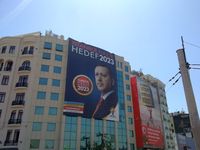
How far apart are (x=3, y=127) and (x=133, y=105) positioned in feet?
112

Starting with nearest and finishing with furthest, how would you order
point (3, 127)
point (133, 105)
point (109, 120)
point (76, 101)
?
point (3, 127), point (76, 101), point (109, 120), point (133, 105)

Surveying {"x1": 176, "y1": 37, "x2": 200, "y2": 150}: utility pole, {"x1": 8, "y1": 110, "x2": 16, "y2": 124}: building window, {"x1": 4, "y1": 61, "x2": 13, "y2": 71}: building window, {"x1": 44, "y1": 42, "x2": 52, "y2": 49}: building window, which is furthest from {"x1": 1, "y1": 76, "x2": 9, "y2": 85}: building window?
{"x1": 176, "y1": 37, "x2": 200, "y2": 150}: utility pole

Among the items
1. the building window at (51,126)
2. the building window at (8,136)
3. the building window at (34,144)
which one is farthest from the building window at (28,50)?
the building window at (34,144)

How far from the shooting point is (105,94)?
58.2 meters

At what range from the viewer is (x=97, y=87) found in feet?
189

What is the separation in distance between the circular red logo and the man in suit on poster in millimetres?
2712

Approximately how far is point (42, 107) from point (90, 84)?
43.5 ft

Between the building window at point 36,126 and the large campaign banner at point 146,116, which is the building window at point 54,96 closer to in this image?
the building window at point 36,126

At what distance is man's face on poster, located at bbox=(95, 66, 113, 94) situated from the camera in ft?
191

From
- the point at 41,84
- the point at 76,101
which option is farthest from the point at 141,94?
the point at 41,84

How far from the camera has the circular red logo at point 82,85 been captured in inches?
2113

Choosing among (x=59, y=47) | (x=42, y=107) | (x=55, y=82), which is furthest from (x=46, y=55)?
(x=42, y=107)

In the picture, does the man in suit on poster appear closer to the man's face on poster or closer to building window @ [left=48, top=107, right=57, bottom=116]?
the man's face on poster

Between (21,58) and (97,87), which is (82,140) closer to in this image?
(97,87)
